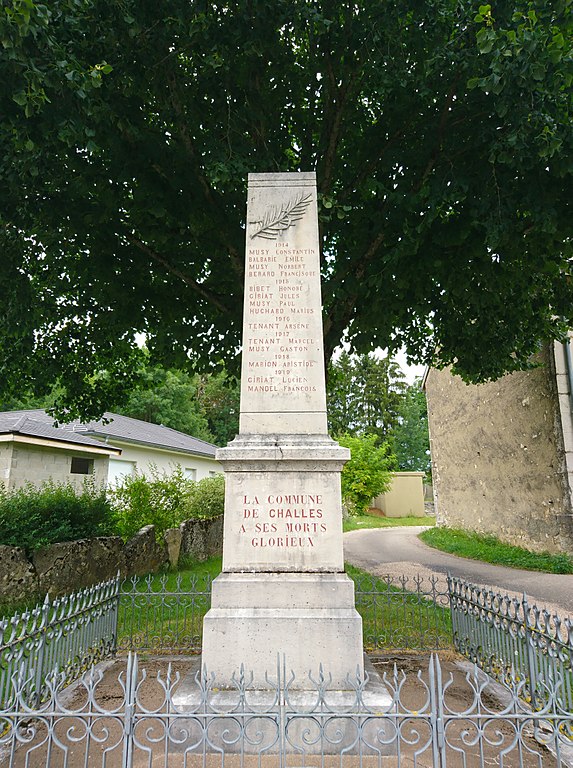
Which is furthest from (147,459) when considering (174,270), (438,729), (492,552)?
(438,729)

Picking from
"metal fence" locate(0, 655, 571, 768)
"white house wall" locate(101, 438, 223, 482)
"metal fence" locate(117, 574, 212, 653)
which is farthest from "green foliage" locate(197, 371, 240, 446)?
"metal fence" locate(0, 655, 571, 768)

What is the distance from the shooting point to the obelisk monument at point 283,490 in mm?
3893

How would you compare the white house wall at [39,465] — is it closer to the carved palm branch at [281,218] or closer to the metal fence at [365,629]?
the metal fence at [365,629]

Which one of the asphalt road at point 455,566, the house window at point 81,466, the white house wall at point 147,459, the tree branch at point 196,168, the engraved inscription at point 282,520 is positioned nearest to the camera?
the engraved inscription at point 282,520

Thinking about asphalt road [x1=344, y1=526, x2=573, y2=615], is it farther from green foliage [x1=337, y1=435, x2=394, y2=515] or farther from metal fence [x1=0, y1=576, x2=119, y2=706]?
green foliage [x1=337, y1=435, x2=394, y2=515]

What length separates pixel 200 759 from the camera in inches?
132

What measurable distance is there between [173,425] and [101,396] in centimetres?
2711

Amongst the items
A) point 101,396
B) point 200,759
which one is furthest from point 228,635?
point 101,396

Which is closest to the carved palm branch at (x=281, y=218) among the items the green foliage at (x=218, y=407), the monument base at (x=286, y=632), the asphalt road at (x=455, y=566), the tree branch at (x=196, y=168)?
the tree branch at (x=196, y=168)

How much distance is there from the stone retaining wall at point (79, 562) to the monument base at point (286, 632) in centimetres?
459

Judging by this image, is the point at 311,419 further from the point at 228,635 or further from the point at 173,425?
the point at 173,425

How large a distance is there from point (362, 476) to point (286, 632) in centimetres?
2733

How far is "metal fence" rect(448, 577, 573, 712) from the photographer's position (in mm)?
3902

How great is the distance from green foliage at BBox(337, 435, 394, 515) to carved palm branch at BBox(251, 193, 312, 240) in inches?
1009
